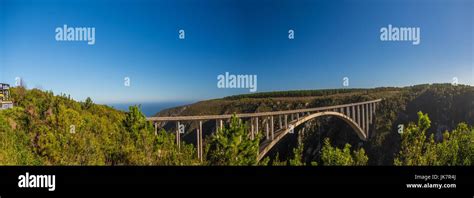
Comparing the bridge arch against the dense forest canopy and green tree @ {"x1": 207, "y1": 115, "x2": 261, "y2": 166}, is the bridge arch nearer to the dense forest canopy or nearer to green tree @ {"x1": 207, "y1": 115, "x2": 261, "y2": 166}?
the dense forest canopy

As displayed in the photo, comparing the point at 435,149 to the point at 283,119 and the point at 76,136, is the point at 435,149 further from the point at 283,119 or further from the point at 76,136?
the point at 76,136

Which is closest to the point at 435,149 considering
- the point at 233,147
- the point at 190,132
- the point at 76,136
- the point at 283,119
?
→ the point at 233,147

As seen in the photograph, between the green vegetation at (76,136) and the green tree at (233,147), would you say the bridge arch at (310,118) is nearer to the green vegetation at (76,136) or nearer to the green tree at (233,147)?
the green tree at (233,147)

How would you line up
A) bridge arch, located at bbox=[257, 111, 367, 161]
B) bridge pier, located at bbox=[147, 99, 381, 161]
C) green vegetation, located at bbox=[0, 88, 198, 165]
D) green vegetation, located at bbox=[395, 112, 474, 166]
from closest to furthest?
1. green vegetation, located at bbox=[395, 112, 474, 166]
2. green vegetation, located at bbox=[0, 88, 198, 165]
3. bridge pier, located at bbox=[147, 99, 381, 161]
4. bridge arch, located at bbox=[257, 111, 367, 161]

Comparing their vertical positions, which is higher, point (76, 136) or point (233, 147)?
point (76, 136)

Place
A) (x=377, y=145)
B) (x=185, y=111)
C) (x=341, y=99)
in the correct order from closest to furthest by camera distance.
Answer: (x=185, y=111), (x=341, y=99), (x=377, y=145)

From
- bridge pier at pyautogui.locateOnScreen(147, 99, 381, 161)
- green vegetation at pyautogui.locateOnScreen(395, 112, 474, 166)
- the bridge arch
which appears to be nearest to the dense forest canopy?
green vegetation at pyautogui.locateOnScreen(395, 112, 474, 166)
